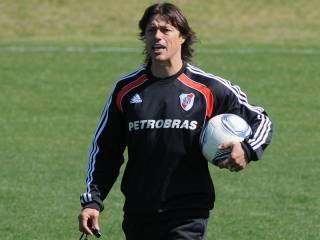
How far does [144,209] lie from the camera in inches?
275

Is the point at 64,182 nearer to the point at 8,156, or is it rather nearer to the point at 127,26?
the point at 8,156

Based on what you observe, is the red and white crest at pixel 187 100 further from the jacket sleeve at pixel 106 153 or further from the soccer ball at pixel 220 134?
the jacket sleeve at pixel 106 153

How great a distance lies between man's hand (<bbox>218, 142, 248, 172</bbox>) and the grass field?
13.4 feet

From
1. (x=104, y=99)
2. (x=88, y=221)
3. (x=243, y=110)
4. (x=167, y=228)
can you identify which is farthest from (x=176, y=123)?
(x=104, y=99)

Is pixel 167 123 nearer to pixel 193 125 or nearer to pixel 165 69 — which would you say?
pixel 193 125

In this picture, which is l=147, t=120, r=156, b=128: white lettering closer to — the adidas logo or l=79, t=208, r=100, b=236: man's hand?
the adidas logo

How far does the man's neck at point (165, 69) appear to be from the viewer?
277 inches

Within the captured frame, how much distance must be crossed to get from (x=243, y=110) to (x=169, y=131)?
512mm

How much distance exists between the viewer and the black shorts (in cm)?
696

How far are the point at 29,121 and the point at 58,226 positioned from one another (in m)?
6.55

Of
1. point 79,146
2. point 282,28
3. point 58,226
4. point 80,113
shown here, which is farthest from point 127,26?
point 58,226

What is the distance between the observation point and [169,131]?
6.95 meters

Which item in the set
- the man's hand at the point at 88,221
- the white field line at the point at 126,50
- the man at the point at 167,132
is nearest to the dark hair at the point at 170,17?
the man at the point at 167,132

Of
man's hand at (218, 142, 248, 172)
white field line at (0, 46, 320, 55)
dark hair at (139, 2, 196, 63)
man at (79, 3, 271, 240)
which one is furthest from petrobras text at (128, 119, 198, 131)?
white field line at (0, 46, 320, 55)
